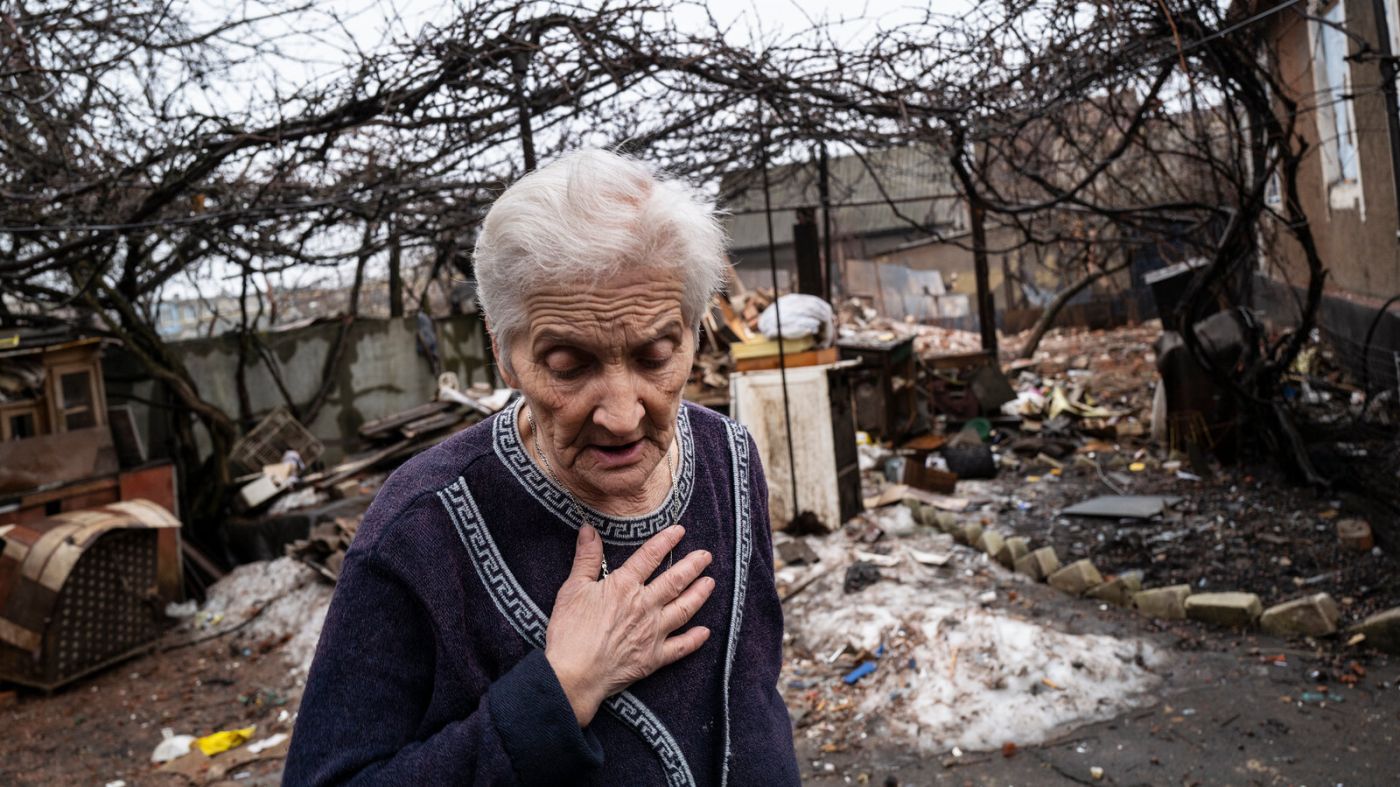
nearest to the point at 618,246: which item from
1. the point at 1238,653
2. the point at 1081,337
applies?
the point at 1238,653

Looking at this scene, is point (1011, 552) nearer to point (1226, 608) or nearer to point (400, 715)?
point (1226, 608)

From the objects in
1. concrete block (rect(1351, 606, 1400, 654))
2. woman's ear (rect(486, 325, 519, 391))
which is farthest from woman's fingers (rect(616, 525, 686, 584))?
concrete block (rect(1351, 606, 1400, 654))

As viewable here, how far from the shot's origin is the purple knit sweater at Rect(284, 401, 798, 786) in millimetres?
1317

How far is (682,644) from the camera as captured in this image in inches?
60.2

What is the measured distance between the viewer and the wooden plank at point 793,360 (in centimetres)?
766

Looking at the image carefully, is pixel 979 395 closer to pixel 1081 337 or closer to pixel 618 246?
pixel 1081 337

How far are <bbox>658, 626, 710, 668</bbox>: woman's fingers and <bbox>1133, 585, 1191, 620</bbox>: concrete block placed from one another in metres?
4.82

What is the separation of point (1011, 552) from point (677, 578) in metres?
5.50

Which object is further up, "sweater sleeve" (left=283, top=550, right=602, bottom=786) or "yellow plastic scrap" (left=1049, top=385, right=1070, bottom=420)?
"sweater sleeve" (left=283, top=550, right=602, bottom=786)

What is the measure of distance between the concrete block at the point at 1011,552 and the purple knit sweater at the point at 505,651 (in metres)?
5.17

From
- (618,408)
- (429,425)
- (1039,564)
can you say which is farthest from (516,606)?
(429,425)

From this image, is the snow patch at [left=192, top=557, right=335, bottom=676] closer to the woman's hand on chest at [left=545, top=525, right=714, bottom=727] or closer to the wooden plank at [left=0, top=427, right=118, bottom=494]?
the wooden plank at [left=0, top=427, right=118, bottom=494]

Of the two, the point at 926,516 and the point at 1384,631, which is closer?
the point at 1384,631

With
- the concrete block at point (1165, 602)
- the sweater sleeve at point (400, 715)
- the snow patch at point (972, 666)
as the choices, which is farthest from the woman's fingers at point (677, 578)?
the concrete block at point (1165, 602)
